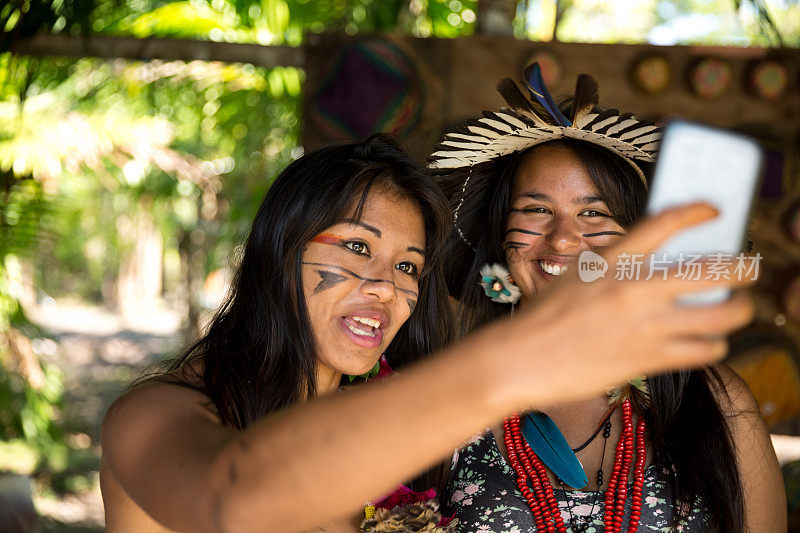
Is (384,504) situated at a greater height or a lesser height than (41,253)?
lesser

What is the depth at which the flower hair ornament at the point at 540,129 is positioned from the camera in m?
1.87

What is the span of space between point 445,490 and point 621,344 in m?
1.39

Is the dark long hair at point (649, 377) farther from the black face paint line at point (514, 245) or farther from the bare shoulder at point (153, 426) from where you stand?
the bare shoulder at point (153, 426)

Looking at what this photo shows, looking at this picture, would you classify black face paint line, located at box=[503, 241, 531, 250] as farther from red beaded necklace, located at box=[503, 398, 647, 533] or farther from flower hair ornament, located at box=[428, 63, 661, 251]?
red beaded necklace, located at box=[503, 398, 647, 533]

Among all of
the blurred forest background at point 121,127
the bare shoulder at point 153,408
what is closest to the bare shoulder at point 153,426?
the bare shoulder at point 153,408

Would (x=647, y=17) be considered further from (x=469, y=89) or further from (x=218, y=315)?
(x=218, y=315)

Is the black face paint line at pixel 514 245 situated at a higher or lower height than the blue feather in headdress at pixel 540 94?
lower

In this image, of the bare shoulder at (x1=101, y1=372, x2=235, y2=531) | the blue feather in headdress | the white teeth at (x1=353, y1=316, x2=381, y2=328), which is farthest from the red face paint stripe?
the blue feather in headdress

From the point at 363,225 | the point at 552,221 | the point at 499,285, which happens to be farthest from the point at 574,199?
the point at 363,225

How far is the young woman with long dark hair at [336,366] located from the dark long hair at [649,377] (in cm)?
41

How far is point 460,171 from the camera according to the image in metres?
2.27

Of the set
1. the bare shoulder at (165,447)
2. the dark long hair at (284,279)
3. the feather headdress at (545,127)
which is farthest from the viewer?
the feather headdress at (545,127)

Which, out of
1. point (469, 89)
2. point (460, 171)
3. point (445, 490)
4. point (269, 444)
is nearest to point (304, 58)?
point (469, 89)

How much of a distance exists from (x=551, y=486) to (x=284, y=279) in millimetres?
888
